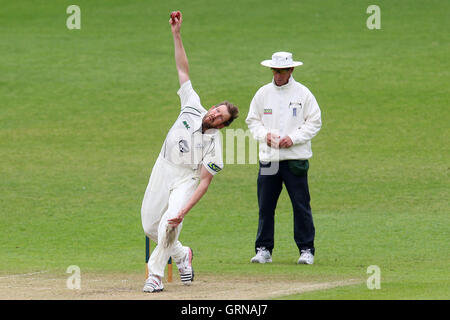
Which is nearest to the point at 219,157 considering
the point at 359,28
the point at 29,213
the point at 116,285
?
the point at 116,285

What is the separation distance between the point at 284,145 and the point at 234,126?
10.8 metres

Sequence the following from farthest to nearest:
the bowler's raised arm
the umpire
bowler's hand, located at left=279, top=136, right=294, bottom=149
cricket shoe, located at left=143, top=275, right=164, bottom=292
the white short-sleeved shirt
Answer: the umpire → bowler's hand, located at left=279, top=136, right=294, bottom=149 → the bowler's raised arm → the white short-sleeved shirt → cricket shoe, located at left=143, top=275, right=164, bottom=292

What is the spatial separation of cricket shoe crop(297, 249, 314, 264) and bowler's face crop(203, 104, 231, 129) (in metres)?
2.68

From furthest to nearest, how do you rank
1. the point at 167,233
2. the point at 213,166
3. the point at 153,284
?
the point at 213,166 → the point at 167,233 → the point at 153,284

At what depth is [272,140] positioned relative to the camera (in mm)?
11453

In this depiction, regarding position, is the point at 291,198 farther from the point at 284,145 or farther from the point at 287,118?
the point at 287,118

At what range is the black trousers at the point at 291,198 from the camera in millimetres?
11578

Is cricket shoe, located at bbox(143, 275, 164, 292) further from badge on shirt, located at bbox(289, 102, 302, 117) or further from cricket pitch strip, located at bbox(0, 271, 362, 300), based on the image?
badge on shirt, located at bbox(289, 102, 302, 117)

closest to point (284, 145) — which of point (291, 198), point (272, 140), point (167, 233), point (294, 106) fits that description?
point (272, 140)

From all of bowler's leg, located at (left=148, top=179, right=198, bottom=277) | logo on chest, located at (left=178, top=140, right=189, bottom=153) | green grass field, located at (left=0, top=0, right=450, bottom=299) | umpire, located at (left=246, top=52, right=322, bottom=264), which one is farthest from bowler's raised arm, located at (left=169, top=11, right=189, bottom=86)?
green grass field, located at (left=0, top=0, right=450, bottom=299)

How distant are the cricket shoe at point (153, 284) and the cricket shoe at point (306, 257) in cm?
275

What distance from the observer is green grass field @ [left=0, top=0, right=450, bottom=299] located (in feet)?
41.3

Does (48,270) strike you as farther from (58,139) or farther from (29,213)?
(58,139)

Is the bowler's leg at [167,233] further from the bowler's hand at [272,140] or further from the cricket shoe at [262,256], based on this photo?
the cricket shoe at [262,256]
